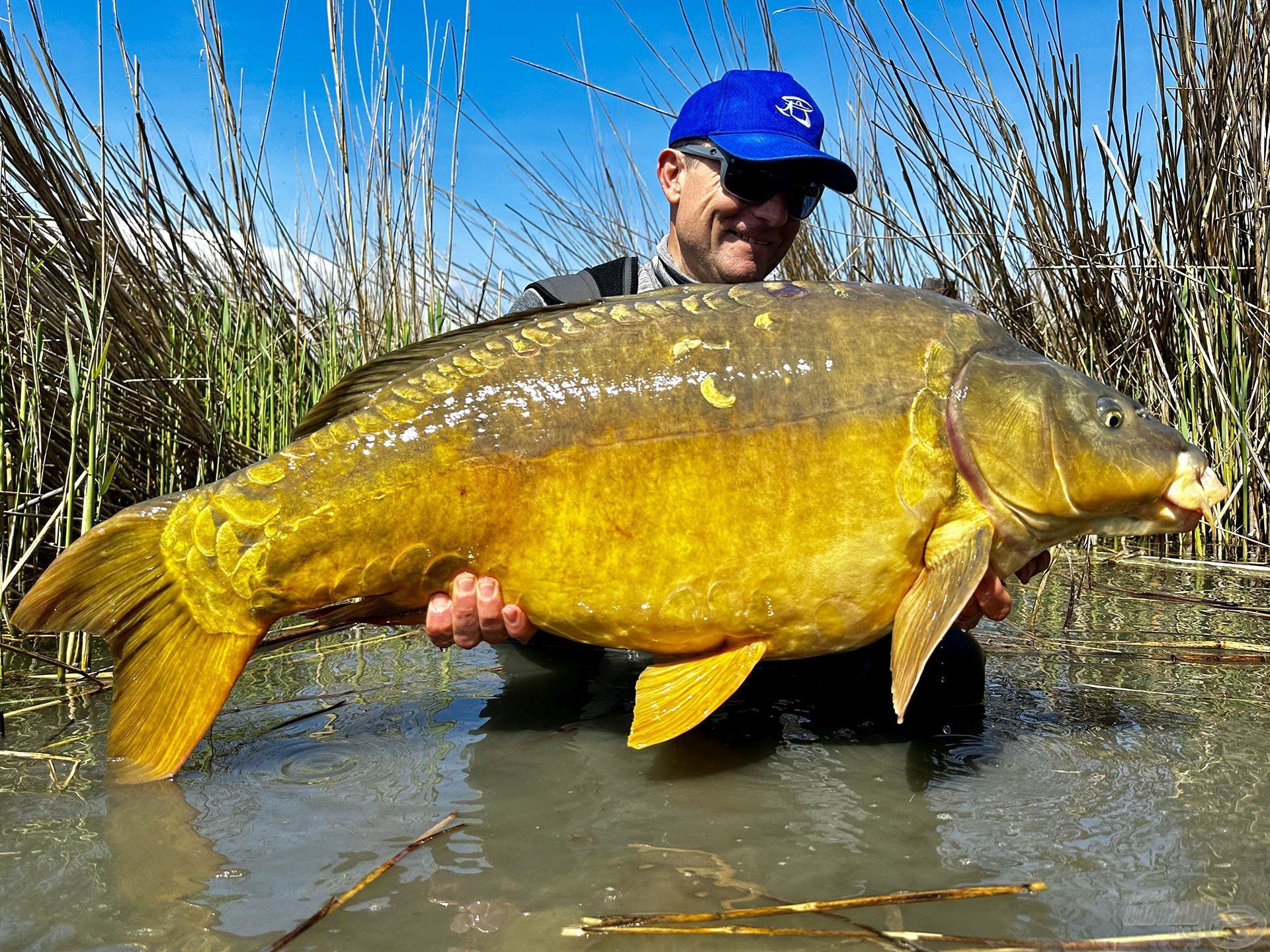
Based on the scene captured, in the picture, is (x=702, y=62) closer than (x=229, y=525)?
No

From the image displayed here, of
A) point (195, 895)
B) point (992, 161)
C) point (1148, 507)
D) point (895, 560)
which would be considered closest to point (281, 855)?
point (195, 895)

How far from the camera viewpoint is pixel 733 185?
3.07 meters

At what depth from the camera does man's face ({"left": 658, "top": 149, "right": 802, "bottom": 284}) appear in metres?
3.14

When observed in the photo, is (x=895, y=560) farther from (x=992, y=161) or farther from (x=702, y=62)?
(x=702, y=62)

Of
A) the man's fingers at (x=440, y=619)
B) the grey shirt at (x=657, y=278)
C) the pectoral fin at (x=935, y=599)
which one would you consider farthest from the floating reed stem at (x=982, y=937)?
the grey shirt at (x=657, y=278)

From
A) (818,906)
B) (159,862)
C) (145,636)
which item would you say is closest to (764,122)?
(145,636)

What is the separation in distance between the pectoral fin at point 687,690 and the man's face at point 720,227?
1.56m

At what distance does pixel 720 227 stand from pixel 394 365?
1413 millimetres

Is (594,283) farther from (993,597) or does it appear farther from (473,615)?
(993,597)

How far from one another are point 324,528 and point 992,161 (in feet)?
10.8

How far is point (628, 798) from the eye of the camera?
1.86 m

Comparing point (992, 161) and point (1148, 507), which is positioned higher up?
point (992, 161)

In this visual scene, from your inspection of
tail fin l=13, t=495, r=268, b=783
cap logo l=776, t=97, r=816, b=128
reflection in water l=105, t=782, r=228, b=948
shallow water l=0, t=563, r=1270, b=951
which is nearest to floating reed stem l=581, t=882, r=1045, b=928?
shallow water l=0, t=563, r=1270, b=951

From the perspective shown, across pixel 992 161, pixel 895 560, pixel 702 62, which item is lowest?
pixel 895 560
